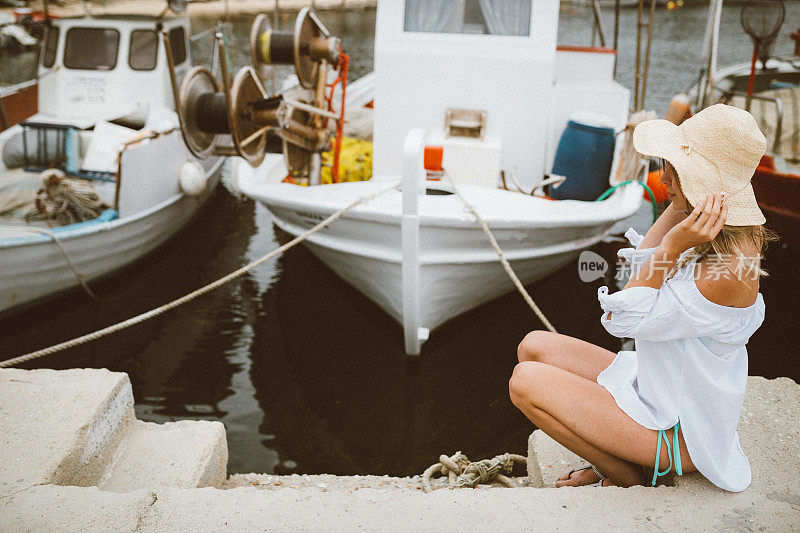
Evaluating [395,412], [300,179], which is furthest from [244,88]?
[395,412]

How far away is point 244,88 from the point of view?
476 centimetres

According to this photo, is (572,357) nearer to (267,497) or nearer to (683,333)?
(683,333)

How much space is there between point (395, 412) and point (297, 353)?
1121 mm

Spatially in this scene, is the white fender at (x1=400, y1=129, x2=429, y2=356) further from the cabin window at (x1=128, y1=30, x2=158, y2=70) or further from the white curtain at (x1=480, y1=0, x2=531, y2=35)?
the cabin window at (x1=128, y1=30, x2=158, y2=70)

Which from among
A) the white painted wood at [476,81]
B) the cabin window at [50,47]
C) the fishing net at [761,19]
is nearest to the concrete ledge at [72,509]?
the white painted wood at [476,81]

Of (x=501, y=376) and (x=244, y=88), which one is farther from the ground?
(x=244, y=88)

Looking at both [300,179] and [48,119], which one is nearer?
[300,179]

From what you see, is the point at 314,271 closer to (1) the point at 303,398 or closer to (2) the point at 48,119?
(1) the point at 303,398

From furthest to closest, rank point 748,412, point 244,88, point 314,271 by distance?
point 314,271 < point 244,88 < point 748,412

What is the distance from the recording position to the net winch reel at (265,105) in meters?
4.71

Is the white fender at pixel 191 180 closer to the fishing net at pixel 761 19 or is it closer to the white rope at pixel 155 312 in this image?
the white rope at pixel 155 312

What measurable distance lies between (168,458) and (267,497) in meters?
0.71

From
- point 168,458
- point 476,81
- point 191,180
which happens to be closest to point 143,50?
point 191,180

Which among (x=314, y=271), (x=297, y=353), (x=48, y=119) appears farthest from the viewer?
(x=48, y=119)
